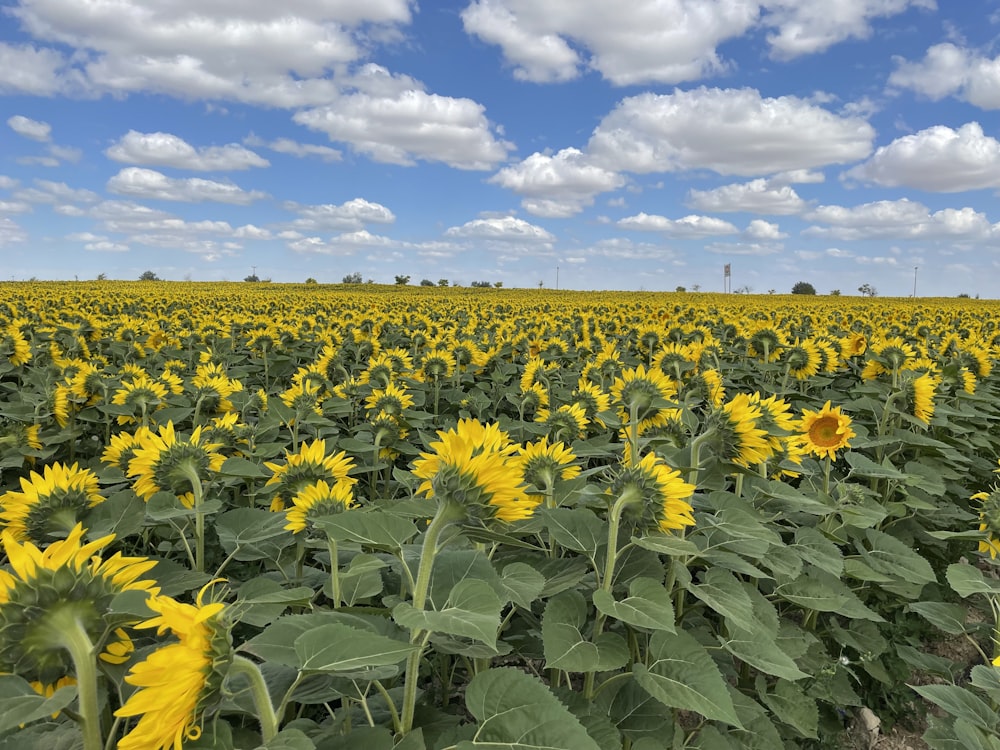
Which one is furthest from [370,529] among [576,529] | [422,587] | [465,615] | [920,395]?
[920,395]

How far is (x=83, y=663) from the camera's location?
1057 millimetres

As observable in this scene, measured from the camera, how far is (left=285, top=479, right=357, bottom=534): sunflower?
6.39 ft

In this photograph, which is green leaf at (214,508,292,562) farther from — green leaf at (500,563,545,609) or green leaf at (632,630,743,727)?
green leaf at (632,630,743,727)

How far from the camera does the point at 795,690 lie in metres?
2.66

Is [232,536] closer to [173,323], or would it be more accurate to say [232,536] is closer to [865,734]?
[865,734]

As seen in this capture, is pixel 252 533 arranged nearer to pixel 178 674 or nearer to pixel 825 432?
pixel 178 674

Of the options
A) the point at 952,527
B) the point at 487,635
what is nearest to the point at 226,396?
the point at 487,635

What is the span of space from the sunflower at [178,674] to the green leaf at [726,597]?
132 cm

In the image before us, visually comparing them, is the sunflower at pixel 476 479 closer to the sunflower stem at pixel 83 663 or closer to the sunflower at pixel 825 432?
the sunflower stem at pixel 83 663

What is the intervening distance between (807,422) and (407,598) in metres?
2.52

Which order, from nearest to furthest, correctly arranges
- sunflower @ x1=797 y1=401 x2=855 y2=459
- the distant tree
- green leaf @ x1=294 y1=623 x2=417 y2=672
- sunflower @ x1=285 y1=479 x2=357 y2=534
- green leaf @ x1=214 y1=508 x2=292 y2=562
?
1. green leaf @ x1=294 y1=623 x2=417 y2=672
2. sunflower @ x1=285 y1=479 x2=357 y2=534
3. green leaf @ x1=214 y1=508 x2=292 y2=562
4. sunflower @ x1=797 y1=401 x2=855 y2=459
5. the distant tree

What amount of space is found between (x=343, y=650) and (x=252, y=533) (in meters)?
1.21

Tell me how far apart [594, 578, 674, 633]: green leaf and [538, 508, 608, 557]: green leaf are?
19cm

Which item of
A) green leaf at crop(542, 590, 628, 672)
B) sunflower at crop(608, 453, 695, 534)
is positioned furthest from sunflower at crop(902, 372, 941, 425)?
green leaf at crop(542, 590, 628, 672)
